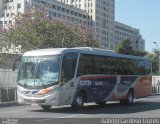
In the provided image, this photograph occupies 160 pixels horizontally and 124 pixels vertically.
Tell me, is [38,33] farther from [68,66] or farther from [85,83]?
[68,66]

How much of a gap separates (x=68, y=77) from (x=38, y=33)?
18587 millimetres

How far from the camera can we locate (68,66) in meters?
21.4

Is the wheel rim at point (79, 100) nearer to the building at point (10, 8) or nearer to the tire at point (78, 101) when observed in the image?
the tire at point (78, 101)

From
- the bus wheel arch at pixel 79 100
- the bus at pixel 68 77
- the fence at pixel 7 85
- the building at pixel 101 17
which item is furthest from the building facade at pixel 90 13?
the bus wheel arch at pixel 79 100

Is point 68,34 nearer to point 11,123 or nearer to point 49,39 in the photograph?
point 49,39

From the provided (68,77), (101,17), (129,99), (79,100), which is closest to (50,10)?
(101,17)

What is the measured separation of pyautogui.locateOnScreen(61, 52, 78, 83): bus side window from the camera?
2097 centimetres

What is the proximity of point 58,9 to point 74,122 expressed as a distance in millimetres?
145768

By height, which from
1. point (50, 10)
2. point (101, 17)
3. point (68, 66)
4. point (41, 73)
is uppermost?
point (101, 17)

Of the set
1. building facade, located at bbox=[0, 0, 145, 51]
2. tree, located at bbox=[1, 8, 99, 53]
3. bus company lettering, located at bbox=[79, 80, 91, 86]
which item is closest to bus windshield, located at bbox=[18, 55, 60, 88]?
bus company lettering, located at bbox=[79, 80, 91, 86]

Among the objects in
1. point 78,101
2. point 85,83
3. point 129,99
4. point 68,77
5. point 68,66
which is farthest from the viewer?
point 129,99

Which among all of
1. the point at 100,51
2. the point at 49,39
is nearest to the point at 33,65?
the point at 100,51

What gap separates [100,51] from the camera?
24797 mm

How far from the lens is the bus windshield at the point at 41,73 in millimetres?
20609
